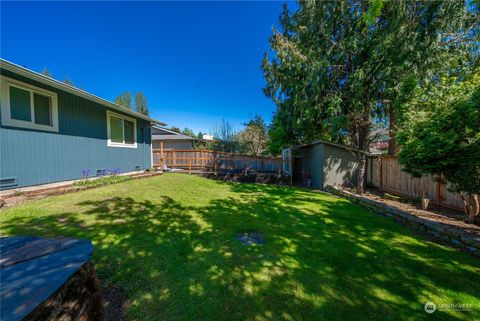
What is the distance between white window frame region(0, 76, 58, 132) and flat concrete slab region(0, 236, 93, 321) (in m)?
4.17

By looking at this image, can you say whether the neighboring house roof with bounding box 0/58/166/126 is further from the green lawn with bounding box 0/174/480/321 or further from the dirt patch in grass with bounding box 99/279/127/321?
the dirt patch in grass with bounding box 99/279/127/321

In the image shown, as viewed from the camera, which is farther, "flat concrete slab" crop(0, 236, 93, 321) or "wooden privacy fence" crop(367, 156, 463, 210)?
"wooden privacy fence" crop(367, 156, 463, 210)

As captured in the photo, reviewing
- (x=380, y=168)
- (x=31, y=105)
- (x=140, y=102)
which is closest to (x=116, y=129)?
(x=31, y=105)

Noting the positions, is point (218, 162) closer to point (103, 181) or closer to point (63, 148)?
point (103, 181)

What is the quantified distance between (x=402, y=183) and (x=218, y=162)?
9.36 m

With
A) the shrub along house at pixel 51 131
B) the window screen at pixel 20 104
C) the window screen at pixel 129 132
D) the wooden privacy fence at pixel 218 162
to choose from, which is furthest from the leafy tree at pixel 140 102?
the window screen at pixel 20 104

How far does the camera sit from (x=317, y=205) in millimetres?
5898

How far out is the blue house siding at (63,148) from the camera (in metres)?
4.43

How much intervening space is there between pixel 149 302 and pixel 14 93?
602cm

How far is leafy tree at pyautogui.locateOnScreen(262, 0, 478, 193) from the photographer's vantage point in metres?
7.21

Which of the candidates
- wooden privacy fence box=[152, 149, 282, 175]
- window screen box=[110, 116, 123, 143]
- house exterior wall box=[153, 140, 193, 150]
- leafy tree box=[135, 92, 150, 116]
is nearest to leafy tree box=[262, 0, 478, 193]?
wooden privacy fence box=[152, 149, 282, 175]

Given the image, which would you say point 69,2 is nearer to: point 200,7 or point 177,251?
point 200,7

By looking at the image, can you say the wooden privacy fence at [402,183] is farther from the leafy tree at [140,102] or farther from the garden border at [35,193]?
the leafy tree at [140,102]

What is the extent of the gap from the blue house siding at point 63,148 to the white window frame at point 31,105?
0.10 meters
